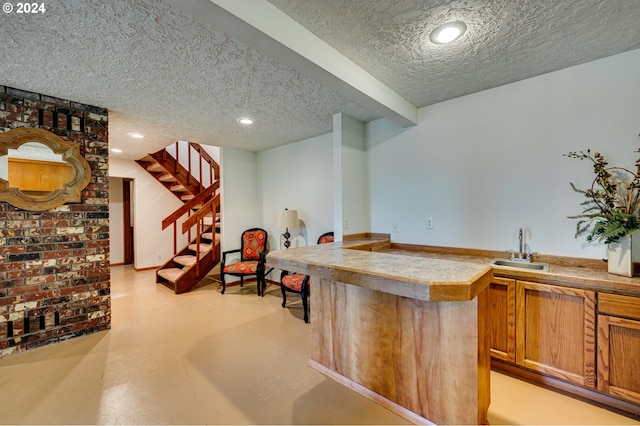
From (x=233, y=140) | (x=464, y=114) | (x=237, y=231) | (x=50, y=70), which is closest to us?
(x=50, y=70)

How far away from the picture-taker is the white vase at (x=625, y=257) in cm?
184

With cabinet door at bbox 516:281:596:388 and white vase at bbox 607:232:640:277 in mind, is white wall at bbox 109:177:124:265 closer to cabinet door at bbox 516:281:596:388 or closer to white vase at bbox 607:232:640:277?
cabinet door at bbox 516:281:596:388

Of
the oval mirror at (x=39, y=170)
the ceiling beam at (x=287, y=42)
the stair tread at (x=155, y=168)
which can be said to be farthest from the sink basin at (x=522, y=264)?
the stair tread at (x=155, y=168)

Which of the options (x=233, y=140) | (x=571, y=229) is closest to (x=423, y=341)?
(x=571, y=229)

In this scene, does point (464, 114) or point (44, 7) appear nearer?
point (44, 7)

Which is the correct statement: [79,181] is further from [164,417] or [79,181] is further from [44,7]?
[164,417]

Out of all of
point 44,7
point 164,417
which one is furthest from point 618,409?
point 44,7

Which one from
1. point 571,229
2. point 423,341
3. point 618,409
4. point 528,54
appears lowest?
point 618,409

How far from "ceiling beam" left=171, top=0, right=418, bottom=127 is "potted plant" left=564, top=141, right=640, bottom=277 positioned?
69.0 inches

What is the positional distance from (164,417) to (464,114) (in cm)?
355

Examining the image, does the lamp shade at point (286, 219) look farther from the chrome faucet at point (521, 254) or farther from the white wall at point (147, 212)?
the white wall at point (147, 212)

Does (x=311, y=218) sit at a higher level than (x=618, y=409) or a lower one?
higher

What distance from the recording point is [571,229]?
7.25 ft

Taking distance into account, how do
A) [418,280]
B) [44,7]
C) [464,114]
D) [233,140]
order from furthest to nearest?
[233,140] < [464,114] < [44,7] < [418,280]
